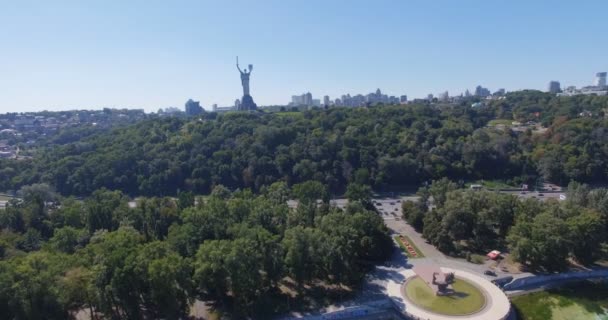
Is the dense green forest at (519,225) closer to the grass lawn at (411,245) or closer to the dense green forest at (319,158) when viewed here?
the grass lawn at (411,245)

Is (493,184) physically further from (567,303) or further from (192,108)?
(192,108)

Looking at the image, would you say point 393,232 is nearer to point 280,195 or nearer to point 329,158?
point 280,195

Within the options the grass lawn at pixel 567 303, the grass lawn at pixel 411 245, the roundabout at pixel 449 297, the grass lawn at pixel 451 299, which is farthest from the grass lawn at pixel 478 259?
the grass lawn at pixel 567 303

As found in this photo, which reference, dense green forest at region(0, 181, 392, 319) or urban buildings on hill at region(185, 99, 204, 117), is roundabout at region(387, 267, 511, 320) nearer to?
dense green forest at region(0, 181, 392, 319)

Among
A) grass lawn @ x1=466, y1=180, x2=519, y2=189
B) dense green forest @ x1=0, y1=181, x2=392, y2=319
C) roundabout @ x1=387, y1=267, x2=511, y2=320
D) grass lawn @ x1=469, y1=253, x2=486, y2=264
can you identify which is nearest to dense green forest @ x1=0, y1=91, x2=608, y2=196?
grass lawn @ x1=466, y1=180, x2=519, y2=189

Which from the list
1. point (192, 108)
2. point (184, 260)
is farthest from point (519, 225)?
point (192, 108)

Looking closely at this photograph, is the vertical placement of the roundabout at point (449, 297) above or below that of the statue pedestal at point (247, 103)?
below
